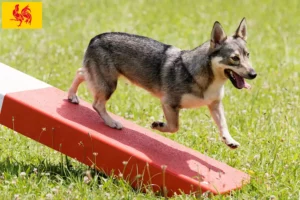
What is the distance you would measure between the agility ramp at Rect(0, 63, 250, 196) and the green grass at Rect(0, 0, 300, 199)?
13 centimetres

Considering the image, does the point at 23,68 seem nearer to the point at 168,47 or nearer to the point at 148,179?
the point at 168,47

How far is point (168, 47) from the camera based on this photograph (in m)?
6.20

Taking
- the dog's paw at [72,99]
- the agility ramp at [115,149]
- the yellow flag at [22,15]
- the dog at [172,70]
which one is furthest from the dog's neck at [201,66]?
the yellow flag at [22,15]

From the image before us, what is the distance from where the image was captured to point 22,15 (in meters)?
11.5

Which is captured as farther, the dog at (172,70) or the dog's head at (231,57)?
the dog at (172,70)

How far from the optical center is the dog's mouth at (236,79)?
5608 mm

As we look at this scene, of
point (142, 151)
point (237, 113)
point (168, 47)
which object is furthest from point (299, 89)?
point (142, 151)

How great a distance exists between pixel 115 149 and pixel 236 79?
1.11 metres

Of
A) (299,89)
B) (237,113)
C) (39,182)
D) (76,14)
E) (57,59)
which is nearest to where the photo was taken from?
(39,182)

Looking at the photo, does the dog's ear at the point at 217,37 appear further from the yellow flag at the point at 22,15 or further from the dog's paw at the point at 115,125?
the yellow flag at the point at 22,15

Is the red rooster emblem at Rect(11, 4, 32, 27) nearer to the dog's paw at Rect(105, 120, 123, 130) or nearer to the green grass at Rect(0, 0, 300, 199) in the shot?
the green grass at Rect(0, 0, 300, 199)

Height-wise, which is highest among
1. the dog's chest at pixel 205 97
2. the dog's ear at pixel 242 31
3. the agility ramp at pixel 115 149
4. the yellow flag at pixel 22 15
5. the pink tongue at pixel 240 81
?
the dog's ear at pixel 242 31

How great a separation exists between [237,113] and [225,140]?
1757mm

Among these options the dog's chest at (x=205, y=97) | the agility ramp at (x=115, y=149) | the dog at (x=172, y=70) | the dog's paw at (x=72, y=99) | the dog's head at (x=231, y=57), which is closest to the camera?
the agility ramp at (x=115, y=149)
